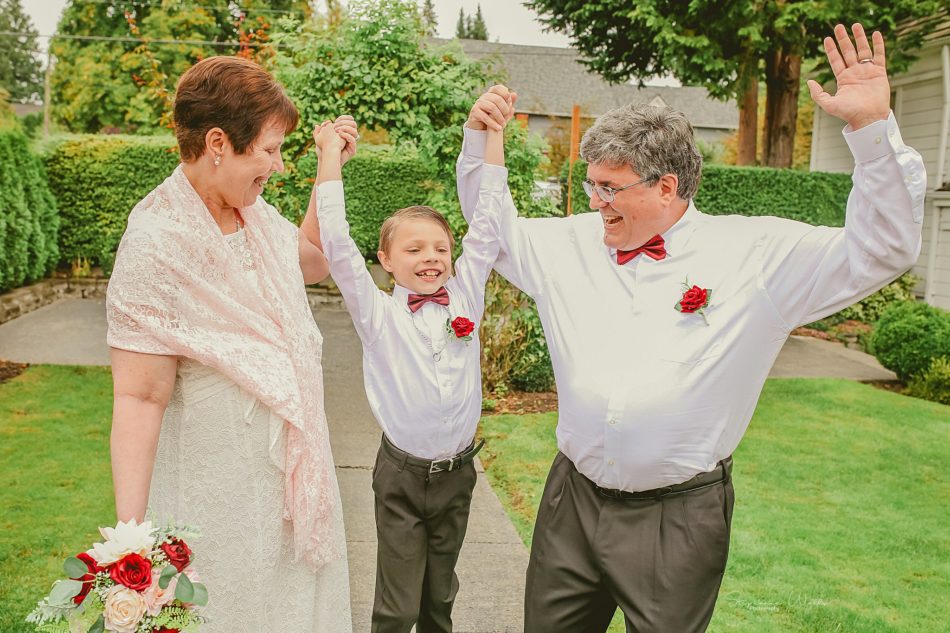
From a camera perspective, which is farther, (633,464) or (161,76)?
(161,76)

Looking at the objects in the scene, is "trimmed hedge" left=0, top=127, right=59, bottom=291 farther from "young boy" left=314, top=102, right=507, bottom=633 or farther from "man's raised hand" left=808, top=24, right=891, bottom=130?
"man's raised hand" left=808, top=24, right=891, bottom=130

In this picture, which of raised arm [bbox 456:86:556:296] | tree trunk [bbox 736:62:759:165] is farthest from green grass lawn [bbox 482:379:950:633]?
tree trunk [bbox 736:62:759:165]

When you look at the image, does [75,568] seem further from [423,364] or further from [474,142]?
[474,142]

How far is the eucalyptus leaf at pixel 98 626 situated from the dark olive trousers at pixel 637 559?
124 centimetres

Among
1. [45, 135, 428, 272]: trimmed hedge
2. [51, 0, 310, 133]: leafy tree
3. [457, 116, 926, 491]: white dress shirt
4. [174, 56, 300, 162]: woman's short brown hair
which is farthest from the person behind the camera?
[51, 0, 310, 133]: leafy tree

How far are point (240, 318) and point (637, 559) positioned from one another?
1.25 m

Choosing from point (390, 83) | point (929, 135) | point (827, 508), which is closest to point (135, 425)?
point (390, 83)

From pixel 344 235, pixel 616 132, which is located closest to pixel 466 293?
pixel 344 235

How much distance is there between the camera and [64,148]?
13211 millimetres

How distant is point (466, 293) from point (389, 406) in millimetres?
498

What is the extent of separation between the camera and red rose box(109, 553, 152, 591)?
1.58 m

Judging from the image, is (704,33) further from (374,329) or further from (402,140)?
(374,329)

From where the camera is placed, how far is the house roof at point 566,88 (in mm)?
40062

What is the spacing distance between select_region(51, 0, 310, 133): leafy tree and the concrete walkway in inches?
414
